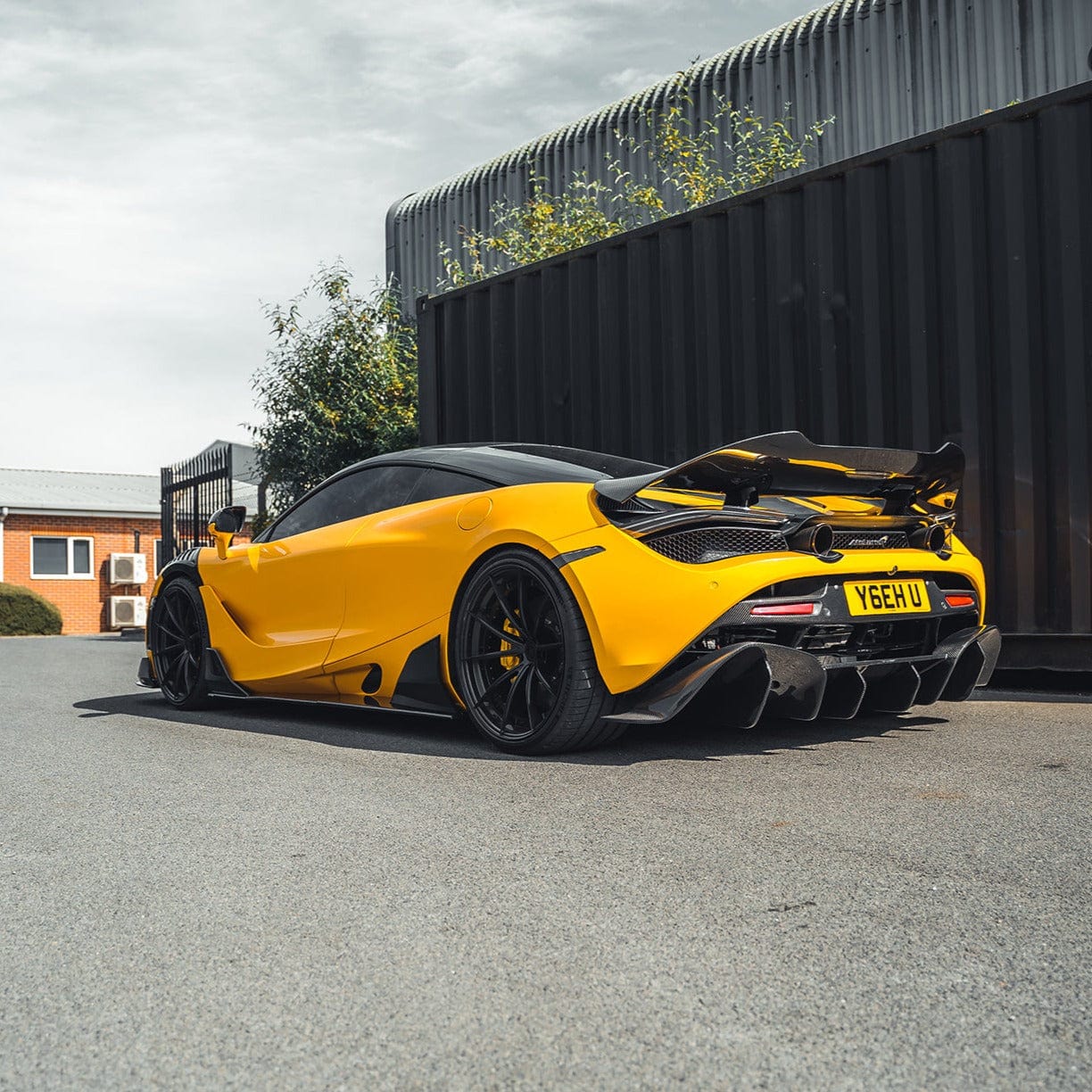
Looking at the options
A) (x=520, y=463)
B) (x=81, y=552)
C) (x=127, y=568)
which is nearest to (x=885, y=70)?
(x=520, y=463)

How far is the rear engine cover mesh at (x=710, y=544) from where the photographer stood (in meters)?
4.05

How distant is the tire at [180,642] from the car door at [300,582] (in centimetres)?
27

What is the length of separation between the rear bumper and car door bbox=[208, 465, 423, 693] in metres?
1.64

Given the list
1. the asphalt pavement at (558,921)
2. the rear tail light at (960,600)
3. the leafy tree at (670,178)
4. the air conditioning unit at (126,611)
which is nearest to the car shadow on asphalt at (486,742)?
the asphalt pavement at (558,921)

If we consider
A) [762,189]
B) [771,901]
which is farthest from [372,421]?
[771,901]

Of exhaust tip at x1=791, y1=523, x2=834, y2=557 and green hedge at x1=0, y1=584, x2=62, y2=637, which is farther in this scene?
green hedge at x1=0, y1=584, x2=62, y2=637

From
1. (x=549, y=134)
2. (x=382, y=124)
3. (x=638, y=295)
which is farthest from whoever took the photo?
(x=549, y=134)

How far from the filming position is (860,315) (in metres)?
6.45

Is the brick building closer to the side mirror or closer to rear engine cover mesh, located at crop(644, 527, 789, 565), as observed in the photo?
the side mirror

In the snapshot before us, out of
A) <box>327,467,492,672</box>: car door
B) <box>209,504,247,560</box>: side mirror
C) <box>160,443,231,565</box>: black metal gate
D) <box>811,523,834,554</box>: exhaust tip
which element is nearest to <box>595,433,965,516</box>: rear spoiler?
<box>811,523,834,554</box>: exhaust tip

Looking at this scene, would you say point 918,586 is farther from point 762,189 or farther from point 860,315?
point 762,189

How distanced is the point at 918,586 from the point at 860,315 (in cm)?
245

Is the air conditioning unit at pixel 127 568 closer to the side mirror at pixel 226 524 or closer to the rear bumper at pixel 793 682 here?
the side mirror at pixel 226 524

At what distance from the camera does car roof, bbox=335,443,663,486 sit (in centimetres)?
479
